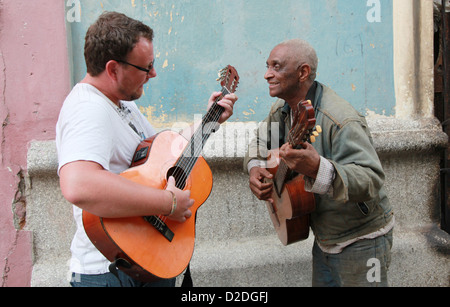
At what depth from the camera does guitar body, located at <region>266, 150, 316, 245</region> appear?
2.10m

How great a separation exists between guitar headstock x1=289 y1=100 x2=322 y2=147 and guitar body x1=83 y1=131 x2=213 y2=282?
0.61 m

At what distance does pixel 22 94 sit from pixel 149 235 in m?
1.96

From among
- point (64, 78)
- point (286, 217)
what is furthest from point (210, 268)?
point (64, 78)

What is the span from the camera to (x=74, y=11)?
3094 mm

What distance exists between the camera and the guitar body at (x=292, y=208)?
2.10 m

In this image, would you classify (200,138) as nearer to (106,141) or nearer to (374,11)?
(106,141)

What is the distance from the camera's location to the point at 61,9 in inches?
118

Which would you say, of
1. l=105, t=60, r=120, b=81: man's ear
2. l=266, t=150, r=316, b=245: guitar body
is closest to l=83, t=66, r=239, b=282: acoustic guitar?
l=105, t=60, r=120, b=81: man's ear

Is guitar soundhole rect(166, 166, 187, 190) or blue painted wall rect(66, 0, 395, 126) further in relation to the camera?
blue painted wall rect(66, 0, 395, 126)

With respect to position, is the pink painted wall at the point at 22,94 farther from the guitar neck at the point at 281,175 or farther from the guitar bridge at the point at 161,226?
the guitar neck at the point at 281,175

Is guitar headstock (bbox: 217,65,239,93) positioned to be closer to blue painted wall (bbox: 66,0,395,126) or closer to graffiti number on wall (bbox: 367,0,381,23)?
blue painted wall (bbox: 66,0,395,126)

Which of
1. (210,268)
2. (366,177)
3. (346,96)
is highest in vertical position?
(346,96)

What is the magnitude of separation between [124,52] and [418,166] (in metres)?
2.97

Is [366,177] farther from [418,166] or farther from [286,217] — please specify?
[418,166]
